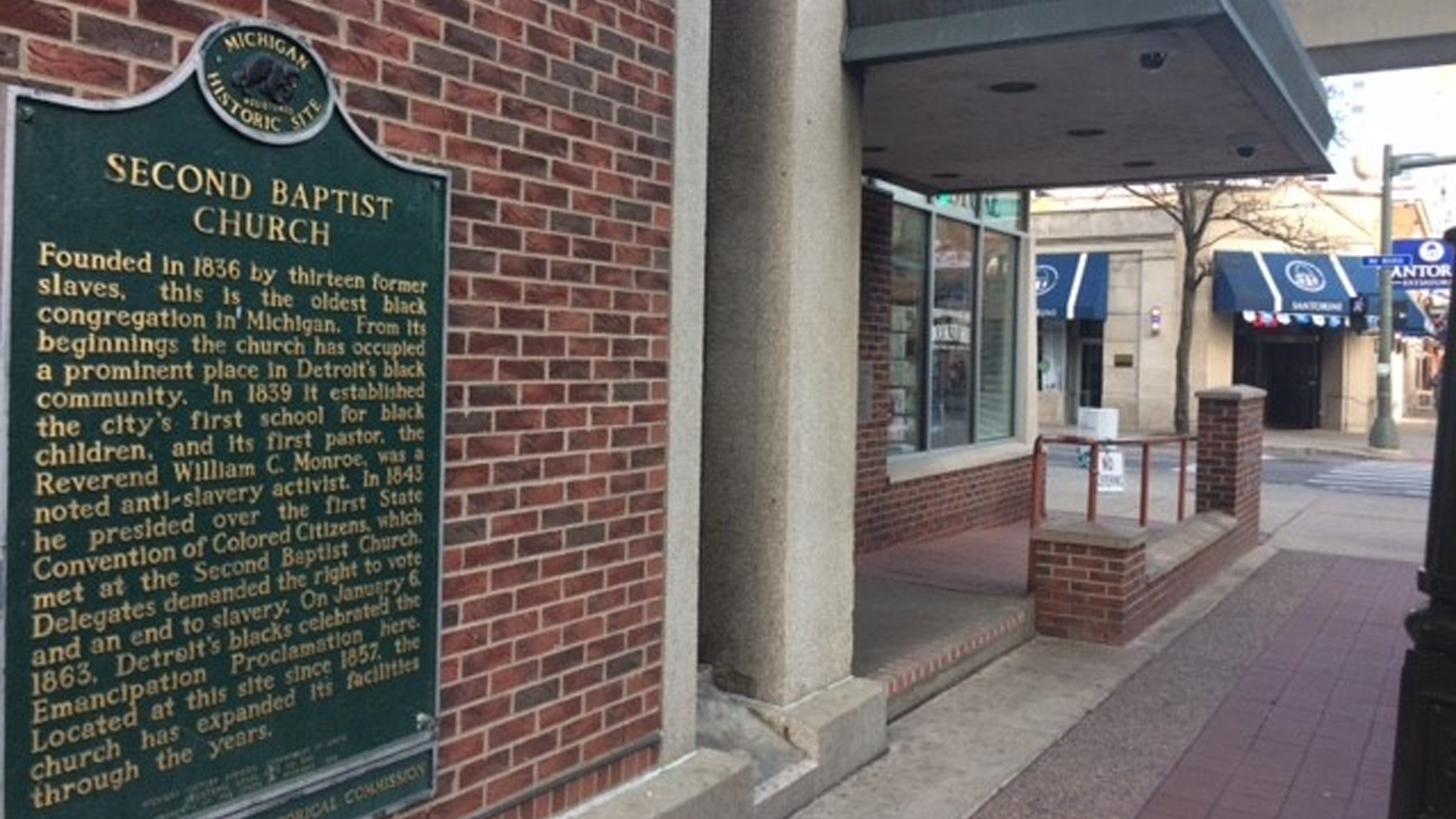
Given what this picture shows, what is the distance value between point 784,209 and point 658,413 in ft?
3.65

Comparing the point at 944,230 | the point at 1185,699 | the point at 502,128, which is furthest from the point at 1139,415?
the point at 502,128

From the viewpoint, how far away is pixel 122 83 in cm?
245

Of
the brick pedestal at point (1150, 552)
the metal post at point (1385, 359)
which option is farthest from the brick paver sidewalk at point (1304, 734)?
the metal post at point (1385, 359)

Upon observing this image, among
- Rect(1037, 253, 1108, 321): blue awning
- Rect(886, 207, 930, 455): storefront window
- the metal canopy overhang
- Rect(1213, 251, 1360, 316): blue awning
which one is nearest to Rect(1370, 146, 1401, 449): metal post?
Rect(1213, 251, 1360, 316): blue awning

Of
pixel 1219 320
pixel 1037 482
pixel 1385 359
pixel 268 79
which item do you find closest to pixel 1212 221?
pixel 1219 320

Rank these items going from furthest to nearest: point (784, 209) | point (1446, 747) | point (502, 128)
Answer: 1. point (784, 209)
2. point (502, 128)
3. point (1446, 747)

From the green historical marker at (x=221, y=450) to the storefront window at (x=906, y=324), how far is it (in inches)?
263

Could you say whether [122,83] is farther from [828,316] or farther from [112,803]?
[828,316]

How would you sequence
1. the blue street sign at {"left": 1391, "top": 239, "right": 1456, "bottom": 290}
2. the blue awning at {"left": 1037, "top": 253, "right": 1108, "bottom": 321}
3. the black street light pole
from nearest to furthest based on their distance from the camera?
the black street light pole
the blue street sign at {"left": 1391, "top": 239, "right": 1456, "bottom": 290}
the blue awning at {"left": 1037, "top": 253, "right": 1108, "bottom": 321}

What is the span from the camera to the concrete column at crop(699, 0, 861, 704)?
15.6ft

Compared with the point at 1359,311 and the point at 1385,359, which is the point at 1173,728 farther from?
the point at 1359,311

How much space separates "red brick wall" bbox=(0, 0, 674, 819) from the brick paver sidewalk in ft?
7.94

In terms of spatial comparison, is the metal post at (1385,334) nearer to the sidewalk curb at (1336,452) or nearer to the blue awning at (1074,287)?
the sidewalk curb at (1336,452)

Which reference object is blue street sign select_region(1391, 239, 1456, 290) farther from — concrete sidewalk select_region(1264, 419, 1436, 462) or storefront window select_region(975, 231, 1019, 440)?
storefront window select_region(975, 231, 1019, 440)
